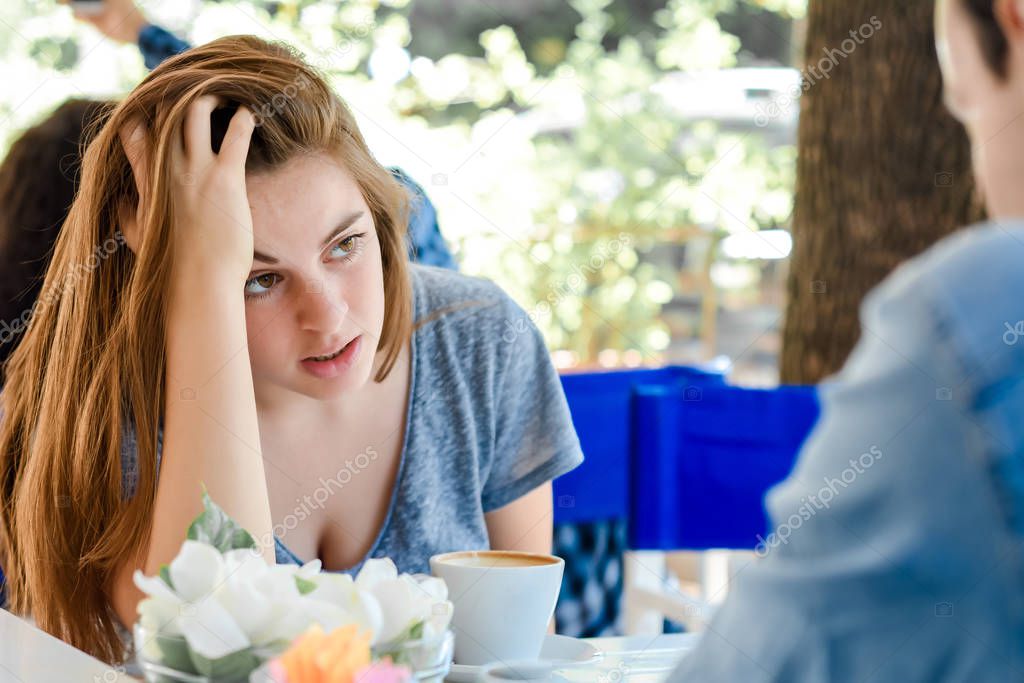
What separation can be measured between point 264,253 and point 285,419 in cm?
25

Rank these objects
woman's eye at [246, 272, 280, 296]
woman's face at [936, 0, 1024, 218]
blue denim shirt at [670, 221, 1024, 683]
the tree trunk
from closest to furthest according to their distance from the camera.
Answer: blue denim shirt at [670, 221, 1024, 683]
woman's face at [936, 0, 1024, 218]
woman's eye at [246, 272, 280, 296]
the tree trunk


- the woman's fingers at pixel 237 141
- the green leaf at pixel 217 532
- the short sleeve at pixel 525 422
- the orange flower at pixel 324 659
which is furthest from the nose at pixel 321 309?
the orange flower at pixel 324 659

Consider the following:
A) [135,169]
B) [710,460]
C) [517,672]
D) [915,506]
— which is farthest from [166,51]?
[915,506]

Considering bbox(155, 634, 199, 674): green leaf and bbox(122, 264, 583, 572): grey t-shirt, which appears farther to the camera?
bbox(122, 264, 583, 572): grey t-shirt

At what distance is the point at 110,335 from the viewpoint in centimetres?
108

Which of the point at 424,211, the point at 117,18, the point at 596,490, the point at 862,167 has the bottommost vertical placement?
the point at 596,490

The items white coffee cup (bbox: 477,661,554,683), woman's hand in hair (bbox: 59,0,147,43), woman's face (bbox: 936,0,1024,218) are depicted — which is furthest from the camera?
woman's hand in hair (bbox: 59,0,147,43)

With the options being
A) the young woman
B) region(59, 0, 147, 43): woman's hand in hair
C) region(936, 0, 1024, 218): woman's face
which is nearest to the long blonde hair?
the young woman

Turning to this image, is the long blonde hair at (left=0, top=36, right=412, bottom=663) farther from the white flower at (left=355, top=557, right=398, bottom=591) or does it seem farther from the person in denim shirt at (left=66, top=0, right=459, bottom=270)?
the white flower at (left=355, top=557, right=398, bottom=591)

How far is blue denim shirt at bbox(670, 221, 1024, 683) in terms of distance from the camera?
0.29 metres

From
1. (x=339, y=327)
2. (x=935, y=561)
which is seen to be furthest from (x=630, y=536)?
(x=935, y=561)

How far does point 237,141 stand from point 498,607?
535 millimetres

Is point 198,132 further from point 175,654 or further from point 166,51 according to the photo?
point 166,51

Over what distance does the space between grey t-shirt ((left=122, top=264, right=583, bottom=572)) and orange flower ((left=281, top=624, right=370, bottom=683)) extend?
2.21 feet
